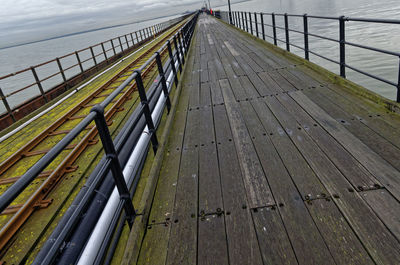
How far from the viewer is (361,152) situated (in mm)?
3520

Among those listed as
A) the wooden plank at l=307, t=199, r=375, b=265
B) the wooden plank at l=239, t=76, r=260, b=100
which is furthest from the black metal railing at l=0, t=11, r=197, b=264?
the wooden plank at l=239, t=76, r=260, b=100

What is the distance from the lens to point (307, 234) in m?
2.44

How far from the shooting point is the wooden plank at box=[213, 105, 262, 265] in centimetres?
235

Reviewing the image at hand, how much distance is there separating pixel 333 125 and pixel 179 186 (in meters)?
2.60

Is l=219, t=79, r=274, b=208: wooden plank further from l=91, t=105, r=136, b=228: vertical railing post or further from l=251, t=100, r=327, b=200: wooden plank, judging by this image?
l=91, t=105, r=136, b=228: vertical railing post

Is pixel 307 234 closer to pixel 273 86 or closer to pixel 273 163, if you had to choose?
pixel 273 163

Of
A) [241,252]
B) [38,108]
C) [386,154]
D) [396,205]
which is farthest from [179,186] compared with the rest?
[38,108]

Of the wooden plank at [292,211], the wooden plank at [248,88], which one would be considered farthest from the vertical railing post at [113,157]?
the wooden plank at [248,88]

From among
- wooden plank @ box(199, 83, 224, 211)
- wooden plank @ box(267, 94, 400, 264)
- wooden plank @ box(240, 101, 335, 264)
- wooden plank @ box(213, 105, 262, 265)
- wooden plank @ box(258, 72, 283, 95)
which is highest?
wooden plank @ box(258, 72, 283, 95)

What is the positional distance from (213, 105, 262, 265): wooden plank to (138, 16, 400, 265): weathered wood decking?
11mm

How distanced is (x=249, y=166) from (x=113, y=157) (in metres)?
1.80

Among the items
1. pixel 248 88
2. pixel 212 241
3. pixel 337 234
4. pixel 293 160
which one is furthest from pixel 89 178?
pixel 248 88

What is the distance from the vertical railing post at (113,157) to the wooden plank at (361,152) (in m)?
2.61

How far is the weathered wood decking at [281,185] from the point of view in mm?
2363
